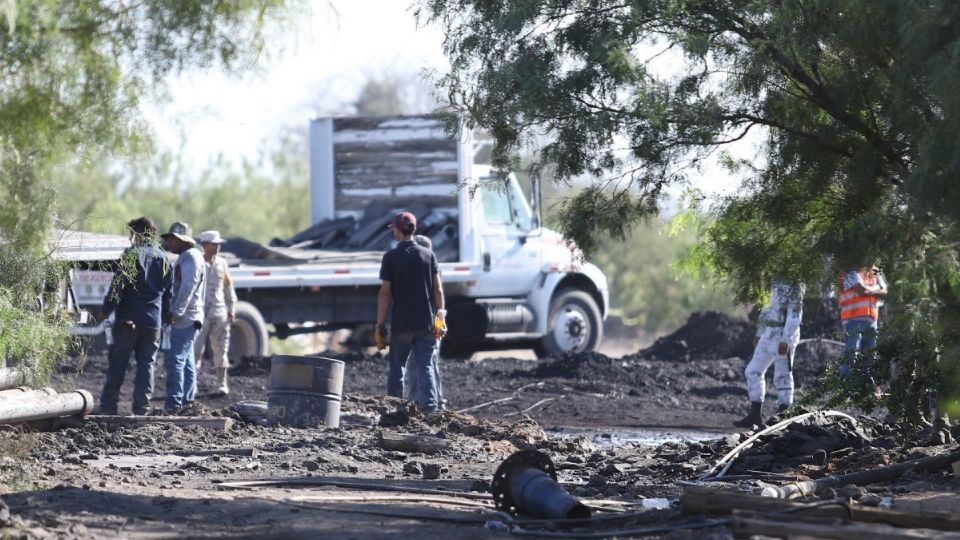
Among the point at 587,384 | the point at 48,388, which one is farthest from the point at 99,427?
the point at 587,384

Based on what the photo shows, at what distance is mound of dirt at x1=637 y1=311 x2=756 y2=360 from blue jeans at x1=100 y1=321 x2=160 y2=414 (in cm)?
1197

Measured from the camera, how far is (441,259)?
2127 cm

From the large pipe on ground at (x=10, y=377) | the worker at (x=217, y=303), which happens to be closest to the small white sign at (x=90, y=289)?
the worker at (x=217, y=303)

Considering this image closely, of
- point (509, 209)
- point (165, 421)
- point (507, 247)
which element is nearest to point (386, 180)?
point (509, 209)

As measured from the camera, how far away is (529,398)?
58.7 ft

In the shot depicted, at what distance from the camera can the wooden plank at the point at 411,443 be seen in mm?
11586

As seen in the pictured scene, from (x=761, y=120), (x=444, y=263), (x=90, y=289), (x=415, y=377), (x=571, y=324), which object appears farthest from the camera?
(x=571, y=324)

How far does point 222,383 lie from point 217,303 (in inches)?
46.1

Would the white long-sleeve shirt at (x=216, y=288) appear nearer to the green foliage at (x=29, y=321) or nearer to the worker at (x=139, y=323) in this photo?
the worker at (x=139, y=323)

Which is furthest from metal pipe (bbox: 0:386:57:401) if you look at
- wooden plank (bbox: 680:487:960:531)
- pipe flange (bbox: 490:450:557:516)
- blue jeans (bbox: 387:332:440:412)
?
wooden plank (bbox: 680:487:960:531)

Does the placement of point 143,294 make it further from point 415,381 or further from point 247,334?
point 247,334

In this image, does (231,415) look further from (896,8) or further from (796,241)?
(896,8)

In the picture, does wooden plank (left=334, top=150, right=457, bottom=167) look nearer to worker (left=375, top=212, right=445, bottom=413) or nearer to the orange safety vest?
worker (left=375, top=212, right=445, bottom=413)

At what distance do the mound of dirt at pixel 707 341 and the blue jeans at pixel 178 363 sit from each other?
37.5 feet
